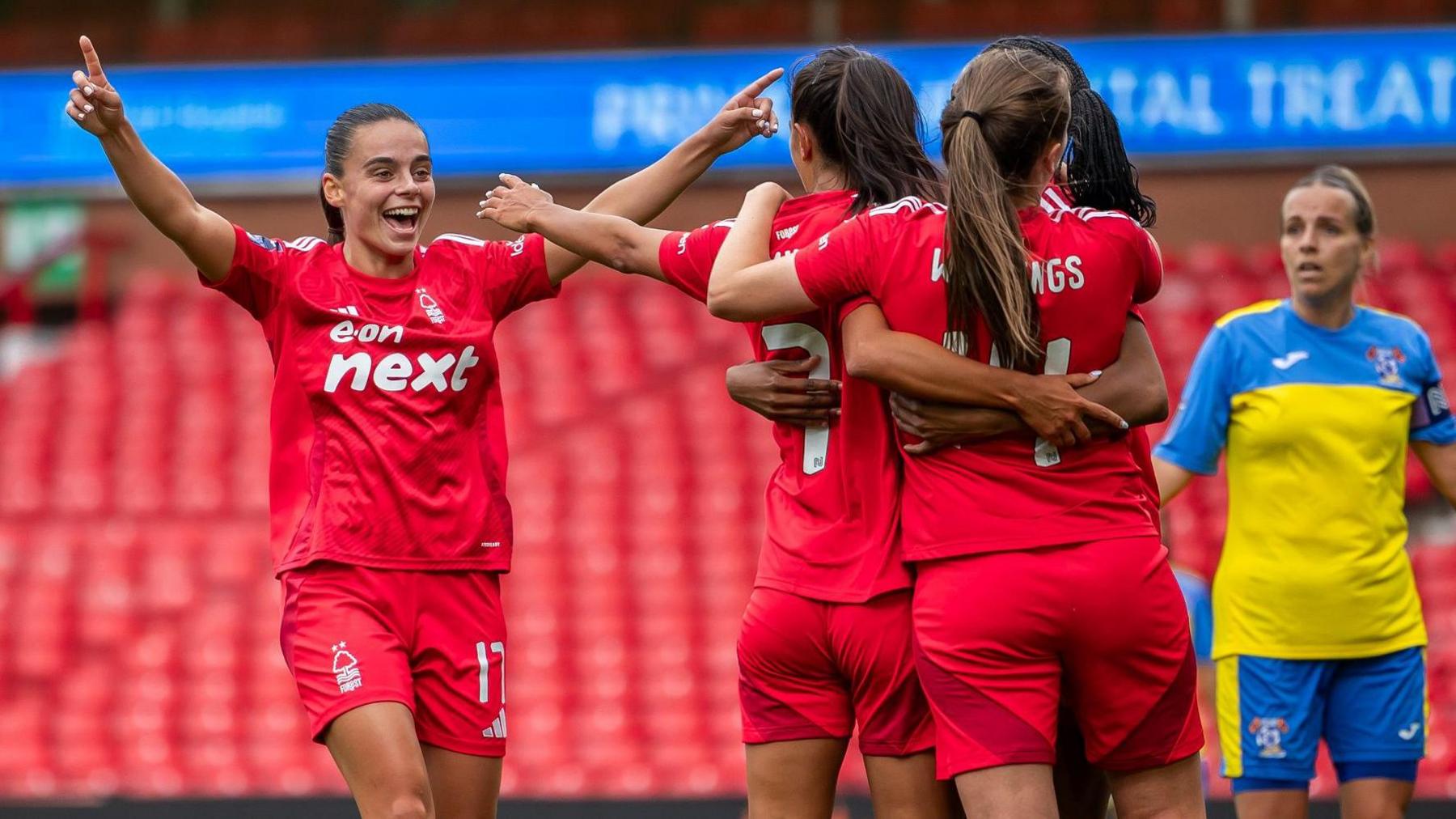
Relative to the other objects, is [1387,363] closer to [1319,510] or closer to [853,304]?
[1319,510]

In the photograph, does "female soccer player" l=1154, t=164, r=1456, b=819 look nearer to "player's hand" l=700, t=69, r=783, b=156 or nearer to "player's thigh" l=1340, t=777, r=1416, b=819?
"player's thigh" l=1340, t=777, r=1416, b=819

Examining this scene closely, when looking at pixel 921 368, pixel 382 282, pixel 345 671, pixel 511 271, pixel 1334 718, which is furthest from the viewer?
pixel 1334 718

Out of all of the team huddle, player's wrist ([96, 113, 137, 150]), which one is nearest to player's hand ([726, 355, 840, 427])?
the team huddle

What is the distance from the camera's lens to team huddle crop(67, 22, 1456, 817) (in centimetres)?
333

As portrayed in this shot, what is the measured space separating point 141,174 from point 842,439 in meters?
1.69

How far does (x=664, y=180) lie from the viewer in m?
4.22

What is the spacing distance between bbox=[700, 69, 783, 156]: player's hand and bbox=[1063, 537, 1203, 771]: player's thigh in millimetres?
1361

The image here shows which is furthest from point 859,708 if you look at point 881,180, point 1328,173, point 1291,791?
point 1328,173

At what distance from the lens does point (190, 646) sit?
10523 millimetres

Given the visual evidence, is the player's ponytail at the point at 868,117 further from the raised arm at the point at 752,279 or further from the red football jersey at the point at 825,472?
the raised arm at the point at 752,279

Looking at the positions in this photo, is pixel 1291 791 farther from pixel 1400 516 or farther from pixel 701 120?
pixel 701 120

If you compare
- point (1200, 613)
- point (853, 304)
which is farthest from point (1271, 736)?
point (853, 304)

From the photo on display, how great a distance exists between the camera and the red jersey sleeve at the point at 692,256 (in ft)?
12.3

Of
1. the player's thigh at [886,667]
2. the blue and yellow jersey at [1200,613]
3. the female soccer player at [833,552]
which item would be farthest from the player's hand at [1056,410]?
the blue and yellow jersey at [1200,613]
